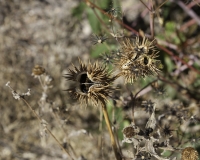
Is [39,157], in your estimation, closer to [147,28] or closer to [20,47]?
[20,47]

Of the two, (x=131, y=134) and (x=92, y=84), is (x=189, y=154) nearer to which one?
(x=131, y=134)

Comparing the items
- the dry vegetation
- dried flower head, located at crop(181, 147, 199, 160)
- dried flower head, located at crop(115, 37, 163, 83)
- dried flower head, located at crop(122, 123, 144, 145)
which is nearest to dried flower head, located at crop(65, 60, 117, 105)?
dried flower head, located at crop(115, 37, 163, 83)

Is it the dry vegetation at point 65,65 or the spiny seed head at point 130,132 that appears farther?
the dry vegetation at point 65,65

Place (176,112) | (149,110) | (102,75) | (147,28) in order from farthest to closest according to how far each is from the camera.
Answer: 1. (147,28)
2. (176,112)
3. (149,110)
4. (102,75)

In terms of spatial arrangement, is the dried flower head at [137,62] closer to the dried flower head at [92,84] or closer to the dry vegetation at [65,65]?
the dried flower head at [92,84]

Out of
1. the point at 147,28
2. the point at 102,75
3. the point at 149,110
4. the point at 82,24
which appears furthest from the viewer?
the point at 82,24

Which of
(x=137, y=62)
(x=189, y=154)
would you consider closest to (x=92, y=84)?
(x=137, y=62)

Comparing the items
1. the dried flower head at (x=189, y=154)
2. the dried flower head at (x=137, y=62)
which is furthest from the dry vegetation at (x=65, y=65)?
the dried flower head at (x=189, y=154)

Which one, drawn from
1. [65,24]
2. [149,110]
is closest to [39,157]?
[65,24]
